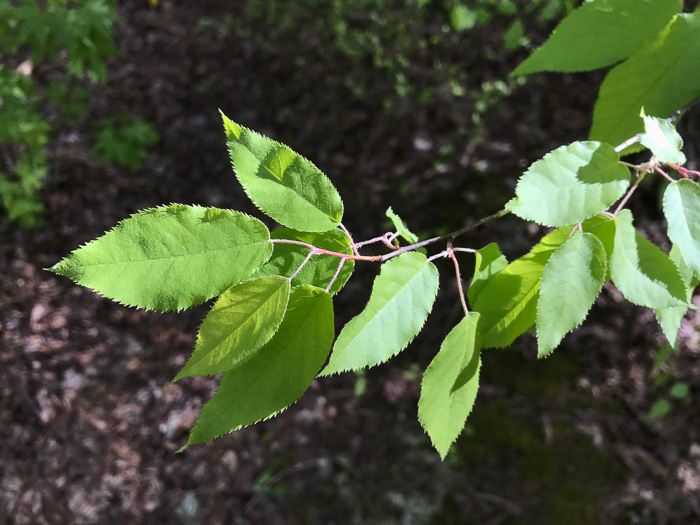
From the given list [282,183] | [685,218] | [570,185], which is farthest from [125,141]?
[685,218]

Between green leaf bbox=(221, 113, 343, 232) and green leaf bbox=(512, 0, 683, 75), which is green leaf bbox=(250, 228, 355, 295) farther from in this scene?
green leaf bbox=(512, 0, 683, 75)

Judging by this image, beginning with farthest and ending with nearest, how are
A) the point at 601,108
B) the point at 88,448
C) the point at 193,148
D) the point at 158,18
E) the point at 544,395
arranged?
the point at 158,18 → the point at 193,148 → the point at 88,448 → the point at 544,395 → the point at 601,108

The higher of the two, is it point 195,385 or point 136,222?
point 136,222

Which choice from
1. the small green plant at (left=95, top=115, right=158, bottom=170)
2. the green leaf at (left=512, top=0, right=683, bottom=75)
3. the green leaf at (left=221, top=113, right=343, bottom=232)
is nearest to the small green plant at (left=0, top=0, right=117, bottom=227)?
the small green plant at (left=95, top=115, right=158, bottom=170)

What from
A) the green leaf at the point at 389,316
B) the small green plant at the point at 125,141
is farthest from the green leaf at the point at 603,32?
the small green plant at the point at 125,141

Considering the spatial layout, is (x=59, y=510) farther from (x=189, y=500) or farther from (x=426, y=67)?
(x=426, y=67)

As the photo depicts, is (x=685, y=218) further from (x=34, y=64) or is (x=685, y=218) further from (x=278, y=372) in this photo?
(x=34, y=64)

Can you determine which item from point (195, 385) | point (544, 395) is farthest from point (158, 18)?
point (544, 395)

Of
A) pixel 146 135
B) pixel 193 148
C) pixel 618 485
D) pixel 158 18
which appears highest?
pixel 158 18
